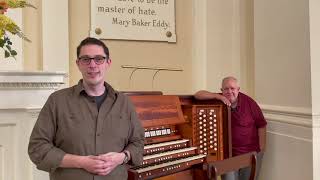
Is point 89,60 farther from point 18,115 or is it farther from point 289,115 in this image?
point 289,115

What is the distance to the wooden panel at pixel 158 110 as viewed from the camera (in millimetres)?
2854

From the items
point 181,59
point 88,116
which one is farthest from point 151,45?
point 88,116

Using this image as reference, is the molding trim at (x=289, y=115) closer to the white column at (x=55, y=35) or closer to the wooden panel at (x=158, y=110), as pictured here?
the wooden panel at (x=158, y=110)

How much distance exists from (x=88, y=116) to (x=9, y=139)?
0.98m

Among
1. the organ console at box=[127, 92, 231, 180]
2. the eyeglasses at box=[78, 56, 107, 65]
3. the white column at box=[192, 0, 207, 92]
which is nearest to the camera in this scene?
the eyeglasses at box=[78, 56, 107, 65]

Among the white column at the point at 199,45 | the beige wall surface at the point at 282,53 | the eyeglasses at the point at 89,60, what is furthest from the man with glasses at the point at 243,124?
the eyeglasses at the point at 89,60

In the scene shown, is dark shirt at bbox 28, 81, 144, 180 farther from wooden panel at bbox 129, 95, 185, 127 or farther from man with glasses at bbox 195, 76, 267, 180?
man with glasses at bbox 195, 76, 267, 180

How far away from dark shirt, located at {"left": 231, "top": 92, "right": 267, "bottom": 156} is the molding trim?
21 centimetres

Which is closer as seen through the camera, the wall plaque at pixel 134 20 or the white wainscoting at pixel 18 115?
the white wainscoting at pixel 18 115

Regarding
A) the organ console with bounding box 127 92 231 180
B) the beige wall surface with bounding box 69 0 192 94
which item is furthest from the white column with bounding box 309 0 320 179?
the beige wall surface with bounding box 69 0 192 94

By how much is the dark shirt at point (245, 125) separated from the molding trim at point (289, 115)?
209 mm

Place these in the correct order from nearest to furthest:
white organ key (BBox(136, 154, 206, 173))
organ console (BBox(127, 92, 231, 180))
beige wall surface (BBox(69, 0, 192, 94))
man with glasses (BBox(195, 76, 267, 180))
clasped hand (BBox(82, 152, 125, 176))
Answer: clasped hand (BBox(82, 152, 125, 176))
white organ key (BBox(136, 154, 206, 173))
organ console (BBox(127, 92, 231, 180))
man with glasses (BBox(195, 76, 267, 180))
beige wall surface (BBox(69, 0, 192, 94))

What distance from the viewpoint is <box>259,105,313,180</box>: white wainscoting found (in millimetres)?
3203

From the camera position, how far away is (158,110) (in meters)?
2.96
